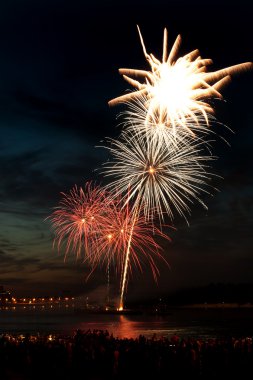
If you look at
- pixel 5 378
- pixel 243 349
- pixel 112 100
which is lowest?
pixel 5 378

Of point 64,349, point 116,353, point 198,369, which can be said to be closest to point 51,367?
point 64,349

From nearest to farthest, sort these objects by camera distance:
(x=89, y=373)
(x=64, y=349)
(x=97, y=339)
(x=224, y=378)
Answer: (x=224, y=378)
(x=89, y=373)
(x=64, y=349)
(x=97, y=339)

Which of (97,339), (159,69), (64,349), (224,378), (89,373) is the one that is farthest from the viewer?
(159,69)

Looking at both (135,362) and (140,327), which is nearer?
(135,362)

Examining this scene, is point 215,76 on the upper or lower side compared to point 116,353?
upper

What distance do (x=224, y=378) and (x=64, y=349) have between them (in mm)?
5422

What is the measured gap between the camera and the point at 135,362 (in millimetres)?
16047

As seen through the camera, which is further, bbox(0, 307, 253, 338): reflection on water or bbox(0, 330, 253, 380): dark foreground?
bbox(0, 307, 253, 338): reflection on water

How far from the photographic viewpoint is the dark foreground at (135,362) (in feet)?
50.4

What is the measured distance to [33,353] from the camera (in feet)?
59.4

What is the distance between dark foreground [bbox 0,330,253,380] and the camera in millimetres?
15352

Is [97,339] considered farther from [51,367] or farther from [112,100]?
[112,100]

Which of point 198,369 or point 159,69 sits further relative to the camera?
point 159,69

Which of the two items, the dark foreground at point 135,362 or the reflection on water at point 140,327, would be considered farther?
the reflection on water at point 140,327
